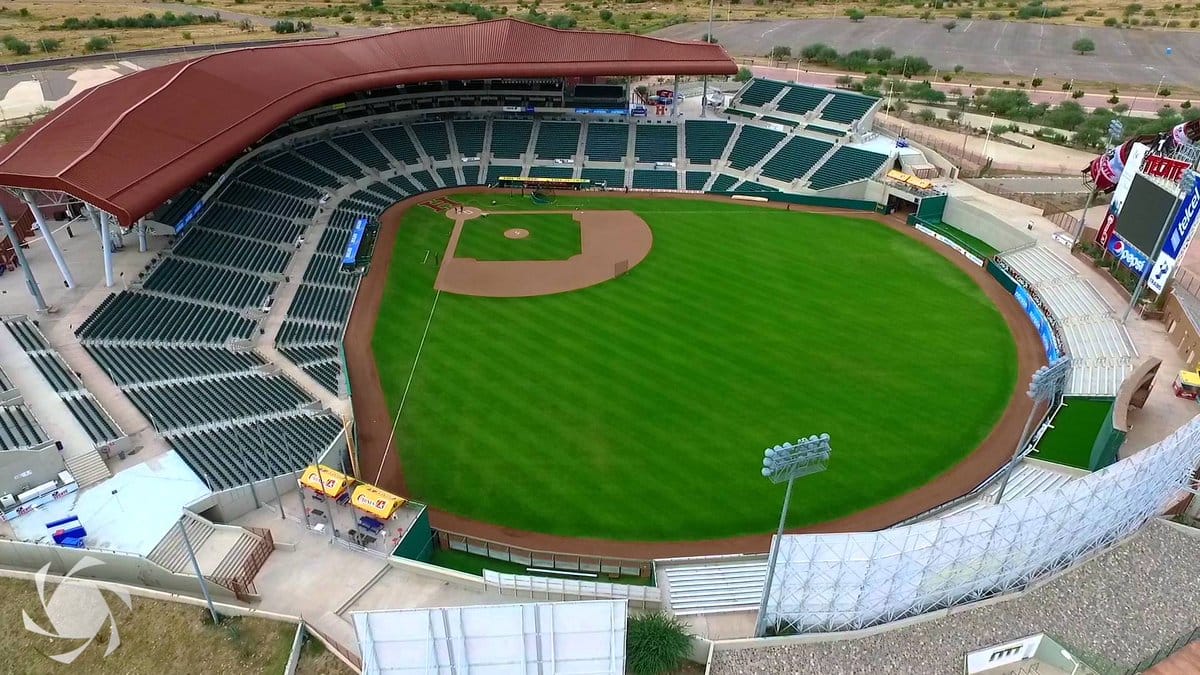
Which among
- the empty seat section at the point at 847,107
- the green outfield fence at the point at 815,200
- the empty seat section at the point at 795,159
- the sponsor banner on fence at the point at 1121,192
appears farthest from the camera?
the empty seat section at the point at 847,107

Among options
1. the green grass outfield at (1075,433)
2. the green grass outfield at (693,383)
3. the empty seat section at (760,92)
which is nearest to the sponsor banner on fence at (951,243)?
the green grass outfield at (693,383)

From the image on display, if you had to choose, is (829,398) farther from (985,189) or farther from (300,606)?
(985,189)

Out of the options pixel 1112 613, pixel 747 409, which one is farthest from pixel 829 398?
pixel 1112 613

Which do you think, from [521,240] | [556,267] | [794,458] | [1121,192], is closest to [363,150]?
[521,240]

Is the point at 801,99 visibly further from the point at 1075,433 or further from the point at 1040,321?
the point at 1075,433

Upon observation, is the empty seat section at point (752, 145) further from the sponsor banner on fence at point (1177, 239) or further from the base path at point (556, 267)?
the sponsor banner on fence at point (1177, 239)

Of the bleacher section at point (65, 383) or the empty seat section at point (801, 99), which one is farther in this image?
the empty seat section at point (801, 99)
